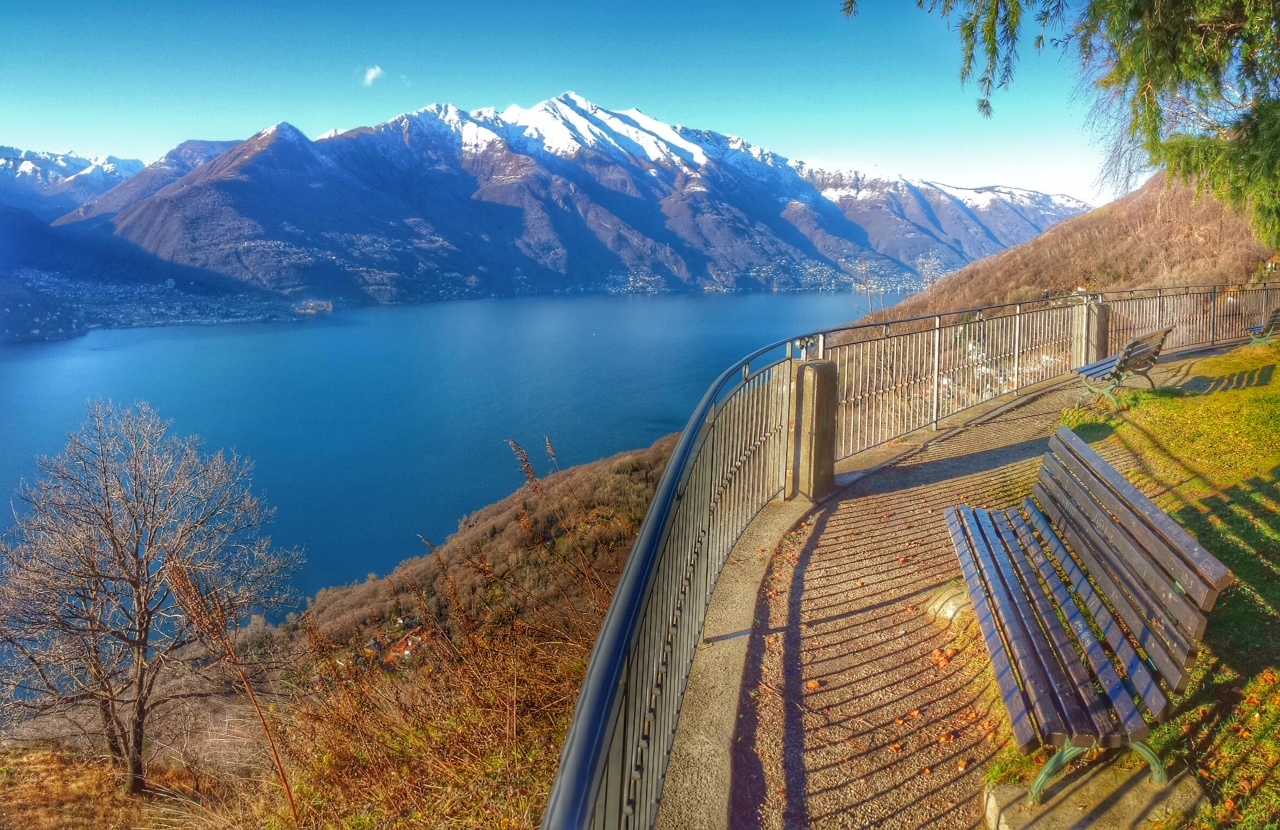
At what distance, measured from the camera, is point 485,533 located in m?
28.0

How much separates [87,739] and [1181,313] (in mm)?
29358

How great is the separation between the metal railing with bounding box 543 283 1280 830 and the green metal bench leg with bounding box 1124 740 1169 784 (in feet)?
4.86

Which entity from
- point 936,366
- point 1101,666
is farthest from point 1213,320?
point 1101,666

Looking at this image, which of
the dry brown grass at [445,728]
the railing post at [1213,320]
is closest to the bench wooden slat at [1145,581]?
the dry brown grass at [445,728]

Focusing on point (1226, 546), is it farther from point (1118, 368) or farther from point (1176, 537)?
point (1118, 368)

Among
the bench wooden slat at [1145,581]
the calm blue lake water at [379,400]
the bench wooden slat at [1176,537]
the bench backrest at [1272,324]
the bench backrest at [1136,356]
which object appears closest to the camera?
the bench wooden slat at [1176,537]

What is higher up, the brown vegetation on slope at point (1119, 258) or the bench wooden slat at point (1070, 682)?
the brown vegetation on slope at point (1119, 258)

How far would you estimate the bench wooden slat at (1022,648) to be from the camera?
2.26 meters

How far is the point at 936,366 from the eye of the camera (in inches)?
307

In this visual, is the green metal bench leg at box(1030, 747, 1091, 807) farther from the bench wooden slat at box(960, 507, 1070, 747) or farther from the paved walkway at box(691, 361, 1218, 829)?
the paved walkway at box(691, 361, 1218, 829)

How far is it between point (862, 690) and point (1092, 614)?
101 cm

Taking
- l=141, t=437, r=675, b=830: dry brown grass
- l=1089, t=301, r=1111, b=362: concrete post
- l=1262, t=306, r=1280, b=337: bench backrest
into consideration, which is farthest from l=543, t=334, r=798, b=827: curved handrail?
l=1262, t=306, r=1280, b=337: bench backrest

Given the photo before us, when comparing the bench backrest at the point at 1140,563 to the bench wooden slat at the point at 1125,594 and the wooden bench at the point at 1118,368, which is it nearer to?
the bench wooden slat at the point at 1125,594

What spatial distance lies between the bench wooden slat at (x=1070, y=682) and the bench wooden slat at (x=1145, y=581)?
11.2 inches
